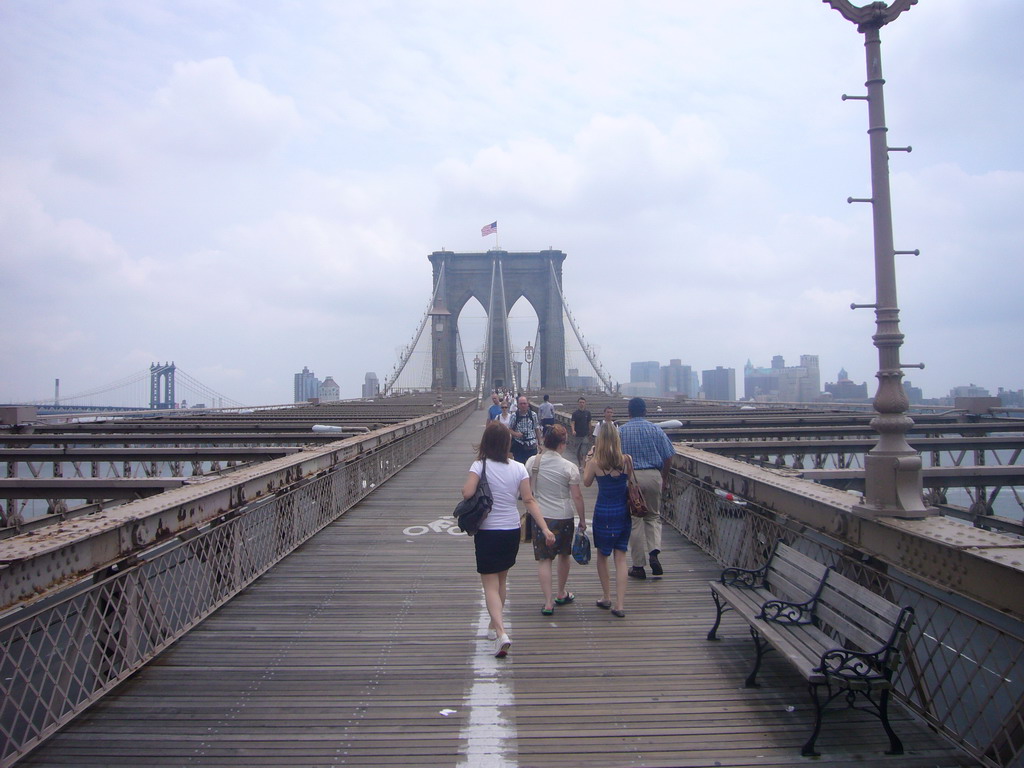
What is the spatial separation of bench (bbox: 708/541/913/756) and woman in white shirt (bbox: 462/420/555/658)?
1420 millimetres

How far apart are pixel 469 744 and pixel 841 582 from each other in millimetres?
2147

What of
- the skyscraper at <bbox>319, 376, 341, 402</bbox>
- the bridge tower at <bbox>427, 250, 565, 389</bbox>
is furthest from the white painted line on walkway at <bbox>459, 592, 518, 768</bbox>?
the bridge tower at <bbox>427, 250, 565, 389</bbox>

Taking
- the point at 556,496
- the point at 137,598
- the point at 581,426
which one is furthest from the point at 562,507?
the point at 581,426

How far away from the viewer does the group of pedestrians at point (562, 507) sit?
5.22 meters

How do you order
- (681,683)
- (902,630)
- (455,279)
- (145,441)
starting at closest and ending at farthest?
1. (902,630)
2. (681,683)
3. (145,441)
4. (455,279)

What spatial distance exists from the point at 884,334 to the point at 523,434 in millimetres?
6536

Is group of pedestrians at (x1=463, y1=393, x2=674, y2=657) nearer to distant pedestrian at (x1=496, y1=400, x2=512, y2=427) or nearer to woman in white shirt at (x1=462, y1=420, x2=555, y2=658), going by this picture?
woman in white shirt at (x1=462, y1=420, x2=555, y2=658)

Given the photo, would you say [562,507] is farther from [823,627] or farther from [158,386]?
[158,386]

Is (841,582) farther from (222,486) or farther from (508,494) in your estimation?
(222,486)

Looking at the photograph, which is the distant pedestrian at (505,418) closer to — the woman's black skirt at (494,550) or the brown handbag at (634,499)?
the brown handbag at (634,499)

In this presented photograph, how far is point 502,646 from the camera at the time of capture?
4980mm

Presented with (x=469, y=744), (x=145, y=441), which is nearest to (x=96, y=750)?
(x=469, y=744)

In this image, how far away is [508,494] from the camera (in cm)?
527

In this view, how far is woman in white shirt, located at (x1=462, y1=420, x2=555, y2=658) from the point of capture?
17.0 feet
